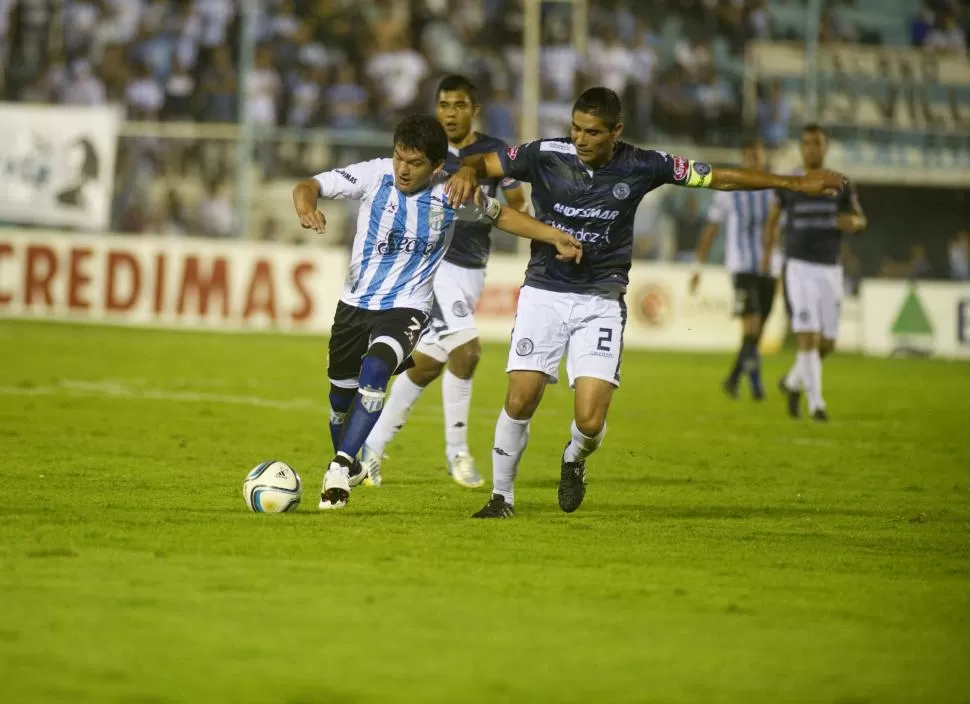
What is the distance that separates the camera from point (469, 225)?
1016cm

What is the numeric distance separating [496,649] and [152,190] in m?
20.4

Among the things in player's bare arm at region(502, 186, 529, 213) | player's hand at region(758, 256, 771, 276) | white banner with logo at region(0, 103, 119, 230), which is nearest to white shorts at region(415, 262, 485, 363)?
player's bare arm at region(502, 186, 529, 213)

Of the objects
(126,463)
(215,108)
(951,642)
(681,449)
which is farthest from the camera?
(215,108)

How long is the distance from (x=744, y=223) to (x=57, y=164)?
36.4 ft

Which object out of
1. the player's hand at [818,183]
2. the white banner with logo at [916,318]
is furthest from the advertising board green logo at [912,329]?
the player's hand at [818,183]

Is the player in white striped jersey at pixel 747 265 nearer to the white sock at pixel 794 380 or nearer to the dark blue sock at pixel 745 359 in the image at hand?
the dark blue sock at pixel 745 359

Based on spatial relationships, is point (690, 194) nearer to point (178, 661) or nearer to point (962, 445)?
point (962, 445)

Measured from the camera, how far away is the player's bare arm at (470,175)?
773 cm

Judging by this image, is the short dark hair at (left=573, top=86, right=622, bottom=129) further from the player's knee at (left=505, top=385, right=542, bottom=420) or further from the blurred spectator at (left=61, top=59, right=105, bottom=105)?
the blurred spectator at (left=61, top=59, right=105, bottom=105)

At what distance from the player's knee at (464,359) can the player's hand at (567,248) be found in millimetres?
2119

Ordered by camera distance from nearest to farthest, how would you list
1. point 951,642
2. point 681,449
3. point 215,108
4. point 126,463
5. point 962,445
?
point 951,642 < point 126,463 < point 681,449 < point 962,445 < point 215,108

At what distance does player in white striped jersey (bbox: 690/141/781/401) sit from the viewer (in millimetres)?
17047

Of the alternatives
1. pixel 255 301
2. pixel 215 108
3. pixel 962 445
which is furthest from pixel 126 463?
pixel 215 108

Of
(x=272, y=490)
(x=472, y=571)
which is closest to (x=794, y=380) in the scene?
A: (x=272, y=490)
